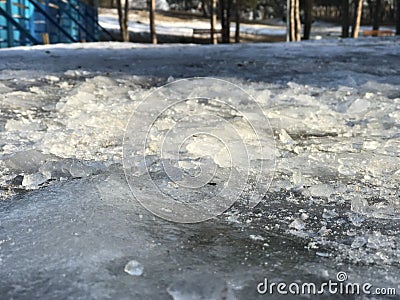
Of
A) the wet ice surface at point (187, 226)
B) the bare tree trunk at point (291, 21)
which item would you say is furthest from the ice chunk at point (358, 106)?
the bare tree trunk at point (291, 21)

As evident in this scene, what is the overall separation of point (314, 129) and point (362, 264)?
4.89 ft

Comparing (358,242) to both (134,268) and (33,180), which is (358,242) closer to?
(134,268)

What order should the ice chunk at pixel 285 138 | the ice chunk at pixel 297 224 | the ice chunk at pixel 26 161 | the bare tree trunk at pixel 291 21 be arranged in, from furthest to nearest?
the bare tree trunk at pixel 291 21
the ice chunk at pixel 285 138
the ice chunk at pixel 26 161
the ice chunk at pixel 297 224

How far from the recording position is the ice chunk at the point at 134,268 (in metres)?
1.08

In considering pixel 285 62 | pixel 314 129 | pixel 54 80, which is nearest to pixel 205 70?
pixel 285 62

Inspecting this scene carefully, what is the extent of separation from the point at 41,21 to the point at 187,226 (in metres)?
9.84

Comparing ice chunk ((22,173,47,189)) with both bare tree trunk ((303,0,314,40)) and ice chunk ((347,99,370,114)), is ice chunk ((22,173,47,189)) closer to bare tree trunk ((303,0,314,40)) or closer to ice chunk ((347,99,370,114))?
ice chunk ((347,99,370,114))

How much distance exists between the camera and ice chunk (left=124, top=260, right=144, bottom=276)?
1.08m

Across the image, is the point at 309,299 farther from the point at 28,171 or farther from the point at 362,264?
the point at 28,171

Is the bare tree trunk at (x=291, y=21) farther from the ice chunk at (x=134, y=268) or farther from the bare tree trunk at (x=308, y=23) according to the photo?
the ice chunk at (x=134, y=268)

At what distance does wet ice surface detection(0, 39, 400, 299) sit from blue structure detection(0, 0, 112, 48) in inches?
206

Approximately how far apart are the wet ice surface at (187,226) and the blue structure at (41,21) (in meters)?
5.23

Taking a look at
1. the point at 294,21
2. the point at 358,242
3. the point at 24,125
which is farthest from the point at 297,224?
the point at 294,21

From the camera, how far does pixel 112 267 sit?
3.61 ft
